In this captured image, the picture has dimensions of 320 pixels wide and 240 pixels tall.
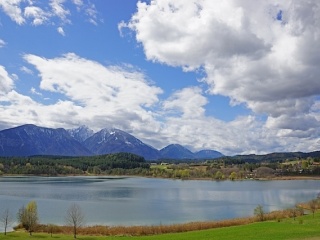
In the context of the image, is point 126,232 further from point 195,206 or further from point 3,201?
point 3,201

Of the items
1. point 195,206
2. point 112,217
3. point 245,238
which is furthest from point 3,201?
point 245,238

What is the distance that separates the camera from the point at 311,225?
145 ft

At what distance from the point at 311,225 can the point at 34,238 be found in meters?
32.6

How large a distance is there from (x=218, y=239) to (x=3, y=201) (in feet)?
230

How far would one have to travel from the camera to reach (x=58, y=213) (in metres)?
73.6

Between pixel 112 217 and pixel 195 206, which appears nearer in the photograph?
pixel 112 217

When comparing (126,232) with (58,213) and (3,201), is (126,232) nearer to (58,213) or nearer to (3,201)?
(58,213)

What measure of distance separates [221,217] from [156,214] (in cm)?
1266

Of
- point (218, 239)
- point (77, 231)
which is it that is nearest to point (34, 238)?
point (77, 231)

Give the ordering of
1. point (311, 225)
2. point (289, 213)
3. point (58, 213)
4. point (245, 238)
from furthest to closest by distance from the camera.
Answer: point (58, 213) < point (289, 213) < point (311, 225) < point (245, 238)

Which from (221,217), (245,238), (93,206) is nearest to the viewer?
(245,238)

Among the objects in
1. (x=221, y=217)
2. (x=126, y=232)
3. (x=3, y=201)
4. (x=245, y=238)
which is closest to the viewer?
(x=245, y=238)

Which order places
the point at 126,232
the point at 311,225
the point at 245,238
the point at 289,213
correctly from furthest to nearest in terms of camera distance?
the point at 289,213 → the point at 126,232 → the point at 311,225 → the point at 245,238

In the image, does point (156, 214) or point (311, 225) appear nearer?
point (311, 225)
